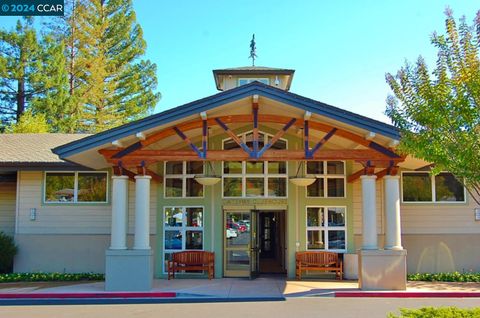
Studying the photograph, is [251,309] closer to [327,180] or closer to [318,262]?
[318,262]

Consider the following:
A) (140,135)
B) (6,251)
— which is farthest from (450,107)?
(6,251)

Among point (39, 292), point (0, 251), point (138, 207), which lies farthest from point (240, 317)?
point (0, 251)

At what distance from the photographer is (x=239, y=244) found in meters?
16.0

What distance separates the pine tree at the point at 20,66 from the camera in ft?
103

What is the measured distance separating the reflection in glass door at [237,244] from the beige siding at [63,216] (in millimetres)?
3247

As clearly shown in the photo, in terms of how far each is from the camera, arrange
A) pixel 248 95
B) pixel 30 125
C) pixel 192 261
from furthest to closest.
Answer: pixel 30 125 → pixel 192 261 → pixel 248 95

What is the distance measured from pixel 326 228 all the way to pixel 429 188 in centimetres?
366

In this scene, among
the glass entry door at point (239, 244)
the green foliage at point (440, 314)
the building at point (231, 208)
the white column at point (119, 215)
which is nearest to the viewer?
the green foliage at point (440, 314)

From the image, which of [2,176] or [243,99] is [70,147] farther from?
[2,176]

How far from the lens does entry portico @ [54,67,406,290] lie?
1284cm

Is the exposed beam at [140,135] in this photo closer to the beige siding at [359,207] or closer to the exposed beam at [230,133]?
the exposed beam at [230,133]

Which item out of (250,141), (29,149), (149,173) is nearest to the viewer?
(149,173)

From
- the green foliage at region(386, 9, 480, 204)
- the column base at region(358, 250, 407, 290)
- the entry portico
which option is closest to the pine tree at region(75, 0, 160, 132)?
the entry portico

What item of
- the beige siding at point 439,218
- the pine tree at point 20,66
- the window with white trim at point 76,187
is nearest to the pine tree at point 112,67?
the pine tree at point 20,66
